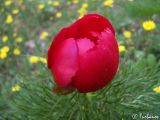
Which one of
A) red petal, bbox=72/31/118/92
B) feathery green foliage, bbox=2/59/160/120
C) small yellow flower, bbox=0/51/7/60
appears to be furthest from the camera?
small yellow flower, bbox=0/51/7/60

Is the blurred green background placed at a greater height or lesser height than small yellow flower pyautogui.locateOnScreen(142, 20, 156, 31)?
lesser

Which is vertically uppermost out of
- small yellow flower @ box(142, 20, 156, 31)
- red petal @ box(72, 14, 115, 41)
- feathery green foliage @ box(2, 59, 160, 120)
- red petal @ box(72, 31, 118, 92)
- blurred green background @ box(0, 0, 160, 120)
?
red petal @ box(72, 14, 115, 41)

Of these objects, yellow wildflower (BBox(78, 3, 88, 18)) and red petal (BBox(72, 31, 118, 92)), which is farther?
yellow wildflower (BBox(78, 3, 88, 18))

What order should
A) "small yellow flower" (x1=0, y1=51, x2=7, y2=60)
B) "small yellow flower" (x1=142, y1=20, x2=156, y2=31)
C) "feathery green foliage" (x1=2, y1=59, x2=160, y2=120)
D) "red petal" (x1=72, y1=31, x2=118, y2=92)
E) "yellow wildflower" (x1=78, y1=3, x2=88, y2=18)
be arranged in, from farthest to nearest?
"yellow wildflower" (x1=78, y1=3, x2=88, y2=18) < "small yellow flower" (x1=0, y1=51, x2=7, y2=60) < "small yellow flower" (x1=142, y1=20, x2=156, y2=31) < "feathery green foliage" (x1=2, y1=59, x2=160, y2=120) < "red petal" (x1=72, y1=31, x2=118, y2=92)

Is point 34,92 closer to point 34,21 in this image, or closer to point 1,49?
point 1,49

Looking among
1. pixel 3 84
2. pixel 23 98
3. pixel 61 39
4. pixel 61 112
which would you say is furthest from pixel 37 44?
pixel 61 39

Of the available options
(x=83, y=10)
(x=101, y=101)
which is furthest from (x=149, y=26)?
(x=101, y=101)

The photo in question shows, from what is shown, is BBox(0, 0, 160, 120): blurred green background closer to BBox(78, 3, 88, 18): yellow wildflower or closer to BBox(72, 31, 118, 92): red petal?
BBox(78, 3, 88, 18): yellow wildflower

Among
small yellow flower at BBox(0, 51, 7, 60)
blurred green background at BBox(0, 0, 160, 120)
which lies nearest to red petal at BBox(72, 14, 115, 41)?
blurred green background at BBox(0, 0, 160, 120)
